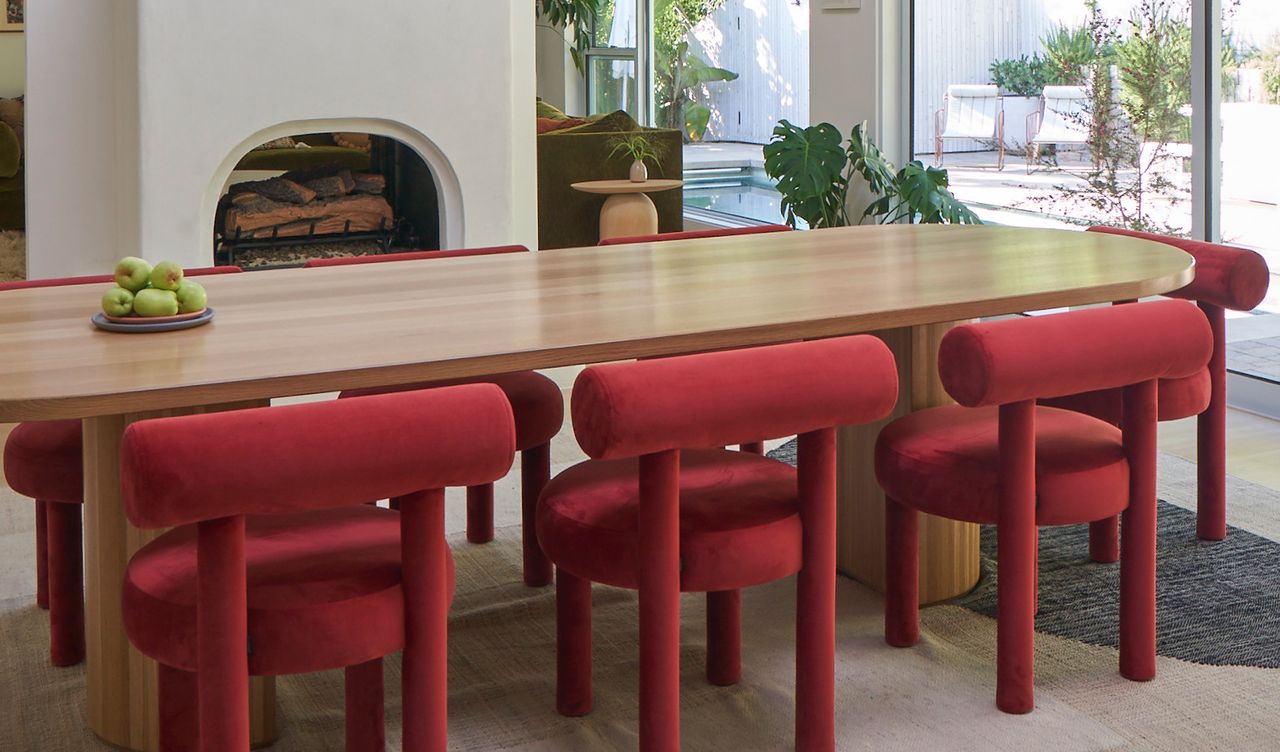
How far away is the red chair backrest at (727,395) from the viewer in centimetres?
212

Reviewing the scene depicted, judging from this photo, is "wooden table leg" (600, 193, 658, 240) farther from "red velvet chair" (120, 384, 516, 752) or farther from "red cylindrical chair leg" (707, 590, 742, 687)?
"red velvet chair" (120, 384, 516, 752)

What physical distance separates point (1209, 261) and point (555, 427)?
5.82ft

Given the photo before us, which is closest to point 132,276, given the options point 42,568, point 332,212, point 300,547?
point 300,547

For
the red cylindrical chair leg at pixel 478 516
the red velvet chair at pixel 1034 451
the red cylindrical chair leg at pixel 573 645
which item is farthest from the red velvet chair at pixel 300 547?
the red cylindrical chair leg at pixel 478 516

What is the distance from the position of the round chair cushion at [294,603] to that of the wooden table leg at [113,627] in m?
0.33

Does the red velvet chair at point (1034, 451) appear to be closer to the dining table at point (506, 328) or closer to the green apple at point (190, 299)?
the dining table at point (506, 328)

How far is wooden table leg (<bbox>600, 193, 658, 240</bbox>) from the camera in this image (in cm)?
803

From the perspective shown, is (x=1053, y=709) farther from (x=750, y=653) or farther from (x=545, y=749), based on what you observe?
(x=545, y=749)

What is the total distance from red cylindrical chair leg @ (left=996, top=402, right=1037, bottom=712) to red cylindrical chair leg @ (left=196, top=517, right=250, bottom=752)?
4.66 feet

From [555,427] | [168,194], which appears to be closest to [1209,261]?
[555,427]

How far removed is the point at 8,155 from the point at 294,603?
7.55 metres

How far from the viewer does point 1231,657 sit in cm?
305

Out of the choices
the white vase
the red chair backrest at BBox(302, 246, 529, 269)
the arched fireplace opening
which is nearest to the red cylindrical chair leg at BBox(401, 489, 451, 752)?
the red chair backrest at BBox(302, 246, 529, 269)

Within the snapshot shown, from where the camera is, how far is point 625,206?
8070mm
